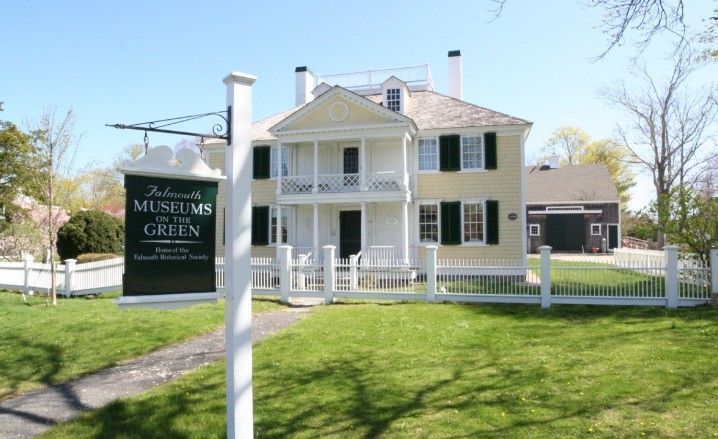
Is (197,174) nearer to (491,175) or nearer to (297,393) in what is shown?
(297,393)

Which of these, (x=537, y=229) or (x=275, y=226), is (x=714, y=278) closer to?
(x=275, y=226)

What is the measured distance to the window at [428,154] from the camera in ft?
64.5

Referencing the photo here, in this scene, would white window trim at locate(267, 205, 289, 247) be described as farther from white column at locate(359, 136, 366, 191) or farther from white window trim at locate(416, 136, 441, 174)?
white window trim at locate(416, 136, 441, 174)

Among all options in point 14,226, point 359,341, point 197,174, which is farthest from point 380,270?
point 14,226

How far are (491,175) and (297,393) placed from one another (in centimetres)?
1501

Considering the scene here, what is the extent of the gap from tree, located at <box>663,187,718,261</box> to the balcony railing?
328 inches

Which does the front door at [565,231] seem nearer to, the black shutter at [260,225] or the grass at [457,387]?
the black shutter at [260,225]

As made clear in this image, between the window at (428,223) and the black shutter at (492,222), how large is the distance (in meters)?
1.95

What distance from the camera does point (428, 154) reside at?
19.7m

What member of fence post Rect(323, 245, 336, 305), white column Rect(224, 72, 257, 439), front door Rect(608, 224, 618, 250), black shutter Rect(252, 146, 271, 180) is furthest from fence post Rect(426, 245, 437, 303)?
front door Rect(608, 224, 618, 250)

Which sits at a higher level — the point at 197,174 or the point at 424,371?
the point at 197,174

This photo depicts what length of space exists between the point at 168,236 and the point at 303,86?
21.3 meters

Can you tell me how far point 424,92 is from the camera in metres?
23.1

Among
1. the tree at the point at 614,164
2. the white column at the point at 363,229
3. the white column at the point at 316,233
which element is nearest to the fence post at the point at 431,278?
the white column at the point at 363,229
